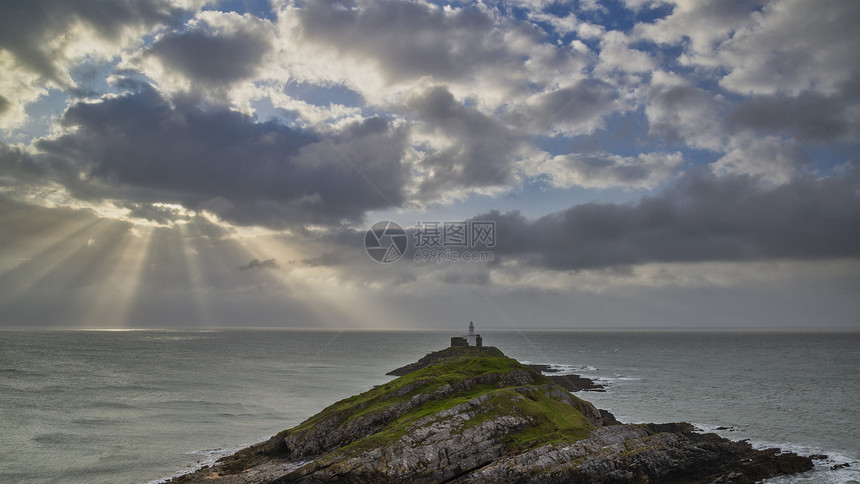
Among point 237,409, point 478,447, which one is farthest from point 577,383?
point 478,447

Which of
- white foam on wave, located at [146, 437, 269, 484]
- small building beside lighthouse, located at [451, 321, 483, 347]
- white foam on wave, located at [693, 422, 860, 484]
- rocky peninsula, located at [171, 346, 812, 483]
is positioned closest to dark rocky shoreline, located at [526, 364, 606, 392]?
small building beside lighthouse, located at [451, 321, 483, 347]

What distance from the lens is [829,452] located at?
4484cm

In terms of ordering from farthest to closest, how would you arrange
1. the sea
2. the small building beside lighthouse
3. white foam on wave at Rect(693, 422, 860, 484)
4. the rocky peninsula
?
the small building beside lighthouse
the sea
white foam on wave at Rect(693, 422, 860, 484)
the rocky peninsula

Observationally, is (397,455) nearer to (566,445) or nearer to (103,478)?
(566,445)

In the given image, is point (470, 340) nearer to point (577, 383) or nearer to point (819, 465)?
point (577, 383)

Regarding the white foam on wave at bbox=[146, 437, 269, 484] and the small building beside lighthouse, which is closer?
the white foam on wave at bbox=[146, 437, 269, 484]

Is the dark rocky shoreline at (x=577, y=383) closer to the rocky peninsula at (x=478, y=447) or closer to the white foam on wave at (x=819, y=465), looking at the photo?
the white foam on wave at (x=819, y=465)

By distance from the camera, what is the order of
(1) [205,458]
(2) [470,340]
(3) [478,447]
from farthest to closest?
1. (2) [470,340]
2. (1) [205,458]
3. (3) [478,447]

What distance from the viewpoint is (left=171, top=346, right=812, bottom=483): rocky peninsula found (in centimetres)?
3278

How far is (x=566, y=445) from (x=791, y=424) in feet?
128

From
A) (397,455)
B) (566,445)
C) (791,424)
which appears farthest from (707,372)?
(397,455)

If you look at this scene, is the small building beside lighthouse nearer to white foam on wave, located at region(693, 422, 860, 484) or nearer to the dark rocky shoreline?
the dark rocky shoreline

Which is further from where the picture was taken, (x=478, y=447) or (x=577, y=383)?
(x=577, y=383)

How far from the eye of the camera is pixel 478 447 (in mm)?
34438
